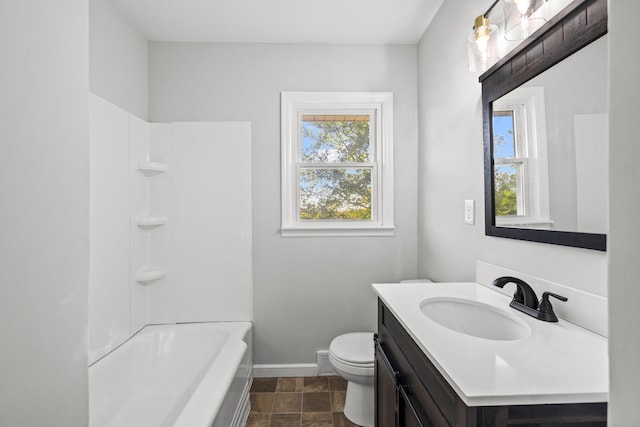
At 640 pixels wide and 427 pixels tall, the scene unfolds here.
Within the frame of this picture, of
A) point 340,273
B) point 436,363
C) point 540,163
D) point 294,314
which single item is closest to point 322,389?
point 294,314

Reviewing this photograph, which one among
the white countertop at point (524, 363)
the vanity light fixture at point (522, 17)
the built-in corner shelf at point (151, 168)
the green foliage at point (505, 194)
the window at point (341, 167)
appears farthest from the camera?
the window at point (341, 167)

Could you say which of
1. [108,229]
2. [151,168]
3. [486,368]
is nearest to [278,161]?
[151,168]

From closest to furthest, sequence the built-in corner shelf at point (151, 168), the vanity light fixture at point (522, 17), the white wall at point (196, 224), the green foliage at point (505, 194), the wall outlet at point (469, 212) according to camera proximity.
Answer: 1. the vanity light fixture at point (522, 17)
2. the green foliage at point (505, 194)
3. the wall outlet at point (469, 212)
4. the built-in corner shelf at point (151, 168)
5. the white wall at point (196, 224)

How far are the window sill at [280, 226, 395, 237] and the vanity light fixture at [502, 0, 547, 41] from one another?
146cm

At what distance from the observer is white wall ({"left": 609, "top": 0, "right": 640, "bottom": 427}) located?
25 centimetres

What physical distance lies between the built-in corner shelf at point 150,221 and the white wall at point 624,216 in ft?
7.98

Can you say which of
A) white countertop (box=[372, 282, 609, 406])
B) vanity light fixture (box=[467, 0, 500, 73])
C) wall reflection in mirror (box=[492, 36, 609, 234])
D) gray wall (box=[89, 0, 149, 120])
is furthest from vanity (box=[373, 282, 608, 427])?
gray wall (box=[89, 0, 149, 120])

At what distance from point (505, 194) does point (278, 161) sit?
1553 mm

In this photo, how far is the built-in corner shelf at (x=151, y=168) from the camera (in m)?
2.24

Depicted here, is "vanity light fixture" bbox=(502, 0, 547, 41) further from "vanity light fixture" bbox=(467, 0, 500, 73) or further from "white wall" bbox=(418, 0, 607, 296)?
"white wall" bbox=(418, 0, 607, 296)

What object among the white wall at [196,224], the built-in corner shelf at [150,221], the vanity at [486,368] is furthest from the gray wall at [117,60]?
the vanity at [486,368]

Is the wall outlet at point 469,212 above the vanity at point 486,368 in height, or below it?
above

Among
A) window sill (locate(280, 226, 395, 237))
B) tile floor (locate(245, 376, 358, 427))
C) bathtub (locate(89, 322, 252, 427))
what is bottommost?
tile floor (locate(245, 376, 358, 427))

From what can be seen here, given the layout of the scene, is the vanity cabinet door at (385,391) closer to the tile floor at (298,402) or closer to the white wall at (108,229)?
the tile floor at (298,402)
